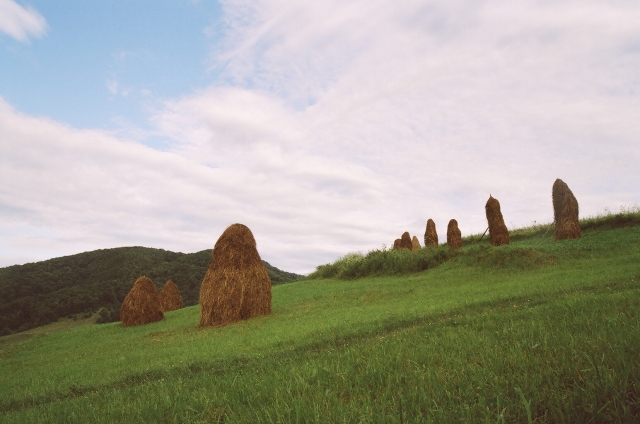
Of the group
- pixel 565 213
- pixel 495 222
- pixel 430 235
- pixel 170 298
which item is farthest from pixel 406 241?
pixel 170 298

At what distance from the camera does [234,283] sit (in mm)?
18469

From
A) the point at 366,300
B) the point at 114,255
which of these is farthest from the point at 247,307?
the point at 114,255

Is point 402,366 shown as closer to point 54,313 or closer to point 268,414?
point 268,414

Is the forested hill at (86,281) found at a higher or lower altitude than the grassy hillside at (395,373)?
higher

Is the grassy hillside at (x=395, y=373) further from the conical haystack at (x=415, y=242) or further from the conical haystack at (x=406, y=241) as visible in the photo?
the conical haystack at (x=415, y=242)

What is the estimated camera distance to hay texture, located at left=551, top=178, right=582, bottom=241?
27.0 metres

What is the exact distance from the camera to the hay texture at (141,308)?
2412cm

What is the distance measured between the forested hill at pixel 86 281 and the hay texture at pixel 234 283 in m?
23.4

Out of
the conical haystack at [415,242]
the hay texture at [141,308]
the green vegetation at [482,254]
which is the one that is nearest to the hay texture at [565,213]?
the green vegetation at [482,254]

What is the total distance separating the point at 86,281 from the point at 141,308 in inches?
1739

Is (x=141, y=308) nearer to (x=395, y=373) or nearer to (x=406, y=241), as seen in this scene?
(x=395, y=373)

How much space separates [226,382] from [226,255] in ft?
44.8

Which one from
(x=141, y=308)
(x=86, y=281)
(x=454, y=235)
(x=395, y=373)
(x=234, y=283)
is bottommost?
(x=395, y=373)

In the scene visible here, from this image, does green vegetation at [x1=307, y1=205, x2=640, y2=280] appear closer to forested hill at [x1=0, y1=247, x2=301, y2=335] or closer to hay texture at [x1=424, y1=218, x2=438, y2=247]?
hay texture at [x1=424, y1=218, x2=438, y2=247]
